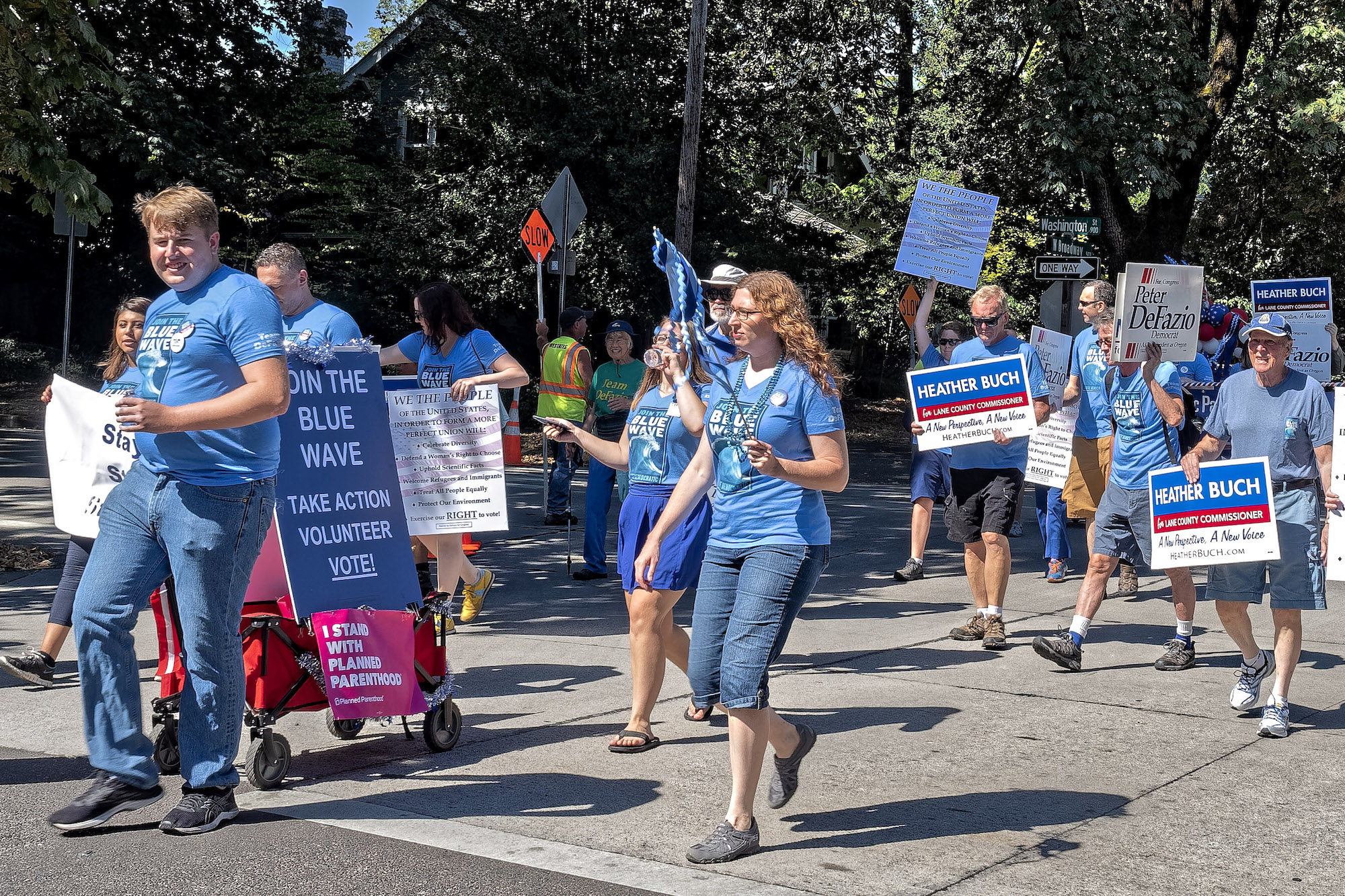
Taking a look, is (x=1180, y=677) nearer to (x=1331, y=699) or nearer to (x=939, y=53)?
(x=1331, y=699)

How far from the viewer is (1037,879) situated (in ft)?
14.2

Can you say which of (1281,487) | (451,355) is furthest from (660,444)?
(1281,487)

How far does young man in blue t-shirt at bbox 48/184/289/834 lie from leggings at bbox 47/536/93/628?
242 cm

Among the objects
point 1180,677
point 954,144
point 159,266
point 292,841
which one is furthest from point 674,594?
point 954,144

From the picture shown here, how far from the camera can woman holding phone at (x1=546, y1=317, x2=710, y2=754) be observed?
5848 mm

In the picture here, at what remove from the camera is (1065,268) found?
1789 centimetres

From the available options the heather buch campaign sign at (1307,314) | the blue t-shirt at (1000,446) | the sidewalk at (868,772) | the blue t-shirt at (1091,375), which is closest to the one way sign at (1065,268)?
the heather buch campaign sign at (1307,314)

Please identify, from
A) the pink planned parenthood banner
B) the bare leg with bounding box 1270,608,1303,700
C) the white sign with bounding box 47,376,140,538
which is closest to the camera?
the pink planned parenthood banner

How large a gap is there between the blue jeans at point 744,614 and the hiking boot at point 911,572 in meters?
5.99

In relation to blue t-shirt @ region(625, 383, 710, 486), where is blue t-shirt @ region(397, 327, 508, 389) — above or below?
above

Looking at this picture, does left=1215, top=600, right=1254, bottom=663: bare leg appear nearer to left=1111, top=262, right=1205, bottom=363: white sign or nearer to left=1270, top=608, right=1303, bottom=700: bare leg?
left=1270, top=608, right=1303, bottom=700: bare leg

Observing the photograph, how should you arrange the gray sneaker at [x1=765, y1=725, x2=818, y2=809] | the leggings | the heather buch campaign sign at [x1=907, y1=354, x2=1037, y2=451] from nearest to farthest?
the gray sneaker at [x1=765, y1=725, x2=818, y2=809]
the leggings
the heather buch campaign sign at [x1=907, y1=354, x2=1037, y2=451]

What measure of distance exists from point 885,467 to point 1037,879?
18335 millimetres

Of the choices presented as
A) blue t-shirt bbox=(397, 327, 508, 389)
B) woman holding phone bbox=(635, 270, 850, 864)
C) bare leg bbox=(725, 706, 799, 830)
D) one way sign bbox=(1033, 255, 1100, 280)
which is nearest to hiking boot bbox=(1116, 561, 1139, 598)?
blue t-shirt bbox=(397, 327, 508, 389)
